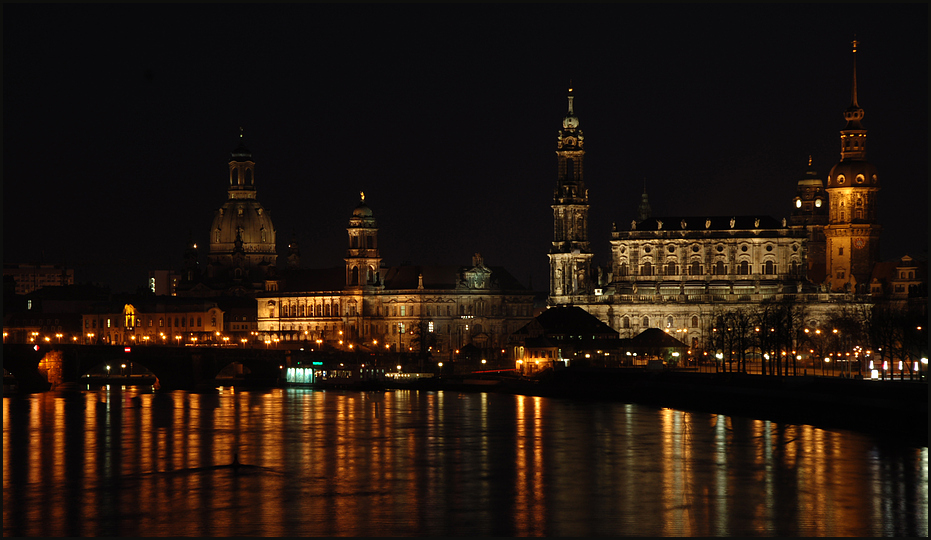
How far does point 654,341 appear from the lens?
130625 mm

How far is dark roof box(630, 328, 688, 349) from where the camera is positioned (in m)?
130

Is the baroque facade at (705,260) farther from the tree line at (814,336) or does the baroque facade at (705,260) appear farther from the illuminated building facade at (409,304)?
the illuminated building facade at (409,304)

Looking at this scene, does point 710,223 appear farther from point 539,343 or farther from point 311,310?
point 311,310

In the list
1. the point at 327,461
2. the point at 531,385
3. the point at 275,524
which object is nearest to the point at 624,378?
the point at 531,385

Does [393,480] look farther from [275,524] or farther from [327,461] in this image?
[275,524]

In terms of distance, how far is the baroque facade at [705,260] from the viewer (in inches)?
5812

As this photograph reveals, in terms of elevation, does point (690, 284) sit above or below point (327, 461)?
above

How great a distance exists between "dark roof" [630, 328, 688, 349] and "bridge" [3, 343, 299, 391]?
3384 cm

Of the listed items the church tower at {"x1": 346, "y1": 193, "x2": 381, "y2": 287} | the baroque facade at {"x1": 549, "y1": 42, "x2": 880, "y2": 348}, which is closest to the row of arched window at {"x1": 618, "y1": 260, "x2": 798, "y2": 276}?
the baroque facade at {"x1": 549, "y1": 42, "x2": 880, "y2": 348}

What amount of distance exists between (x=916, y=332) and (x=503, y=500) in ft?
141

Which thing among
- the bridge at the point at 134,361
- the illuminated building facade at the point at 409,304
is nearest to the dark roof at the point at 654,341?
the bridge at the point at 134,361

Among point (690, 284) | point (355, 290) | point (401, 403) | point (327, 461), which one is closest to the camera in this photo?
point (327, 461)

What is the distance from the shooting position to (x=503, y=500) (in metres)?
57.9

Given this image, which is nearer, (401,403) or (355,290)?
(401,403)
